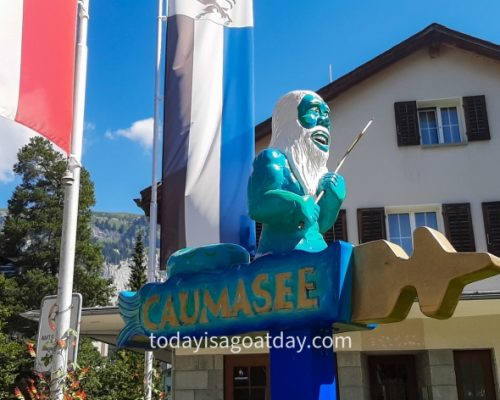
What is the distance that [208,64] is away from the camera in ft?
26.1

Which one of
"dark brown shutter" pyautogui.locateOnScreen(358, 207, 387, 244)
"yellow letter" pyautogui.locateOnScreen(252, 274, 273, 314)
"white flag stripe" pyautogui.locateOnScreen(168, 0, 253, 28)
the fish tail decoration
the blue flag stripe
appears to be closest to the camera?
"yellow letter" pyautogui.locateOnScreen(252, 274, 273, 314)

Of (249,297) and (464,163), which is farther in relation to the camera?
(464,163)

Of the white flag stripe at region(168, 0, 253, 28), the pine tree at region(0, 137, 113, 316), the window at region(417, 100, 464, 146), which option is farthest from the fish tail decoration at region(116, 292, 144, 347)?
the pine tree at region(0, 137, 113, 316)

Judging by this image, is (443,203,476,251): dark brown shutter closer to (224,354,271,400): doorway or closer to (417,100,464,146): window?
(417,100,464,146): window

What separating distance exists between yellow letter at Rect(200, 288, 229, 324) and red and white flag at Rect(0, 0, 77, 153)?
5.89ft

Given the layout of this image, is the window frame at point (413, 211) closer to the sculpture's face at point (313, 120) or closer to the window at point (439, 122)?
the window at point (439, 122)

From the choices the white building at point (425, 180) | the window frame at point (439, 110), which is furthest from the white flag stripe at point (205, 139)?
the window frame at point (439, 110)

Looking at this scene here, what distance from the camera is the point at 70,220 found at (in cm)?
509

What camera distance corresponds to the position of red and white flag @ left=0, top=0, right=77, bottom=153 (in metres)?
4.78

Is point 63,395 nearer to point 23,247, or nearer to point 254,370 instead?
point 254,370

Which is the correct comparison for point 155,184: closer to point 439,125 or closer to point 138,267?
point 439,125

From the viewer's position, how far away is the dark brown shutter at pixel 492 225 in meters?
10.9

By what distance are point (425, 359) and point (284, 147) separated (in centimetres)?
688

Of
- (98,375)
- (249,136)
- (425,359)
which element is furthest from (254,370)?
(98,375)
